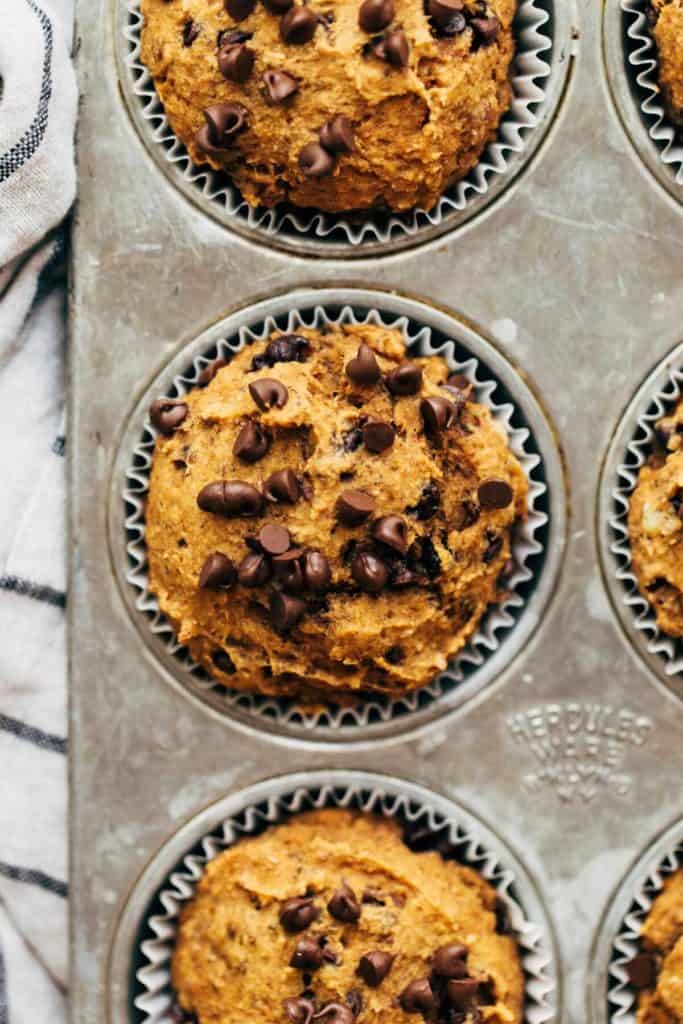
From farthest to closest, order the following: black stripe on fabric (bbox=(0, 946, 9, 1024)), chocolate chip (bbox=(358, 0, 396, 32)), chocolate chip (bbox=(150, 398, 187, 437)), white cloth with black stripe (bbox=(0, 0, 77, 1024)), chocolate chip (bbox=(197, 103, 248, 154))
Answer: black stripe on fabric (bbox=(0, 946, 9, 1024)) → white cloth with black stripe (bbox=(0, 0, 77, 1024)) → chocolate chip (bbox=(150, 398, 187, 437)) → chocolate chip (bbox=(197, 103, 248, 154)) → chocolate chip (bbox=(358, 0, 396, 32))

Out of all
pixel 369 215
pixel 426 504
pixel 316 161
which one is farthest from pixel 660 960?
pixel 316 161

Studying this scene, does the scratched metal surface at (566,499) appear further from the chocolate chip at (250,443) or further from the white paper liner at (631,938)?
the chocolate chip at (250,443)

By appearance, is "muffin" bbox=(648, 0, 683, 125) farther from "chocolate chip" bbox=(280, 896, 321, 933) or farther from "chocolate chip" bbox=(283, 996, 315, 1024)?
"chocolate chip" bbox=(283, 996, 315, 1024)

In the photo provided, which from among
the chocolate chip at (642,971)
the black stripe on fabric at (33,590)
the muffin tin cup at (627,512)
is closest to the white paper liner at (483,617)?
the muffin tin cup at (627,512)

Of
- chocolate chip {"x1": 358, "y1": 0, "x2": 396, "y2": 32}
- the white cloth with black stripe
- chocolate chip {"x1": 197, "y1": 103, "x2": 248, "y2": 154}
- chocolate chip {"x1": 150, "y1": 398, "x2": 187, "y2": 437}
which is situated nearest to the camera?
chocolate chip {"x1": 358, "y1": 0, "x2": 396, "y2": 32}

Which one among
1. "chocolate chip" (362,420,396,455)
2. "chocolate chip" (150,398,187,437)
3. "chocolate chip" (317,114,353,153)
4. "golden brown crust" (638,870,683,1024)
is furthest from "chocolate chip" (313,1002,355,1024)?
"chocolate chip" (317,114,353,153)

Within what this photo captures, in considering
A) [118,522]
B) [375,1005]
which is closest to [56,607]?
[118,522]

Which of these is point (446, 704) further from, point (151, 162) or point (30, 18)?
point (30, 18)
